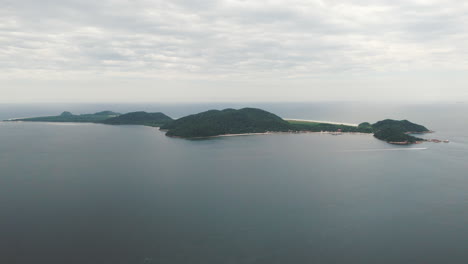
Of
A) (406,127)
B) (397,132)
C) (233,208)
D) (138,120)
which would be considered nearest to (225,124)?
(397,132)

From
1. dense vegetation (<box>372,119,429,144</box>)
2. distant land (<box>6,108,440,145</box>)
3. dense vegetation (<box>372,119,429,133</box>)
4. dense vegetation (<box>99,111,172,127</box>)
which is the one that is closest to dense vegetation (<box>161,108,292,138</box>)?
distant land (<box>6,108,440,145</box>)

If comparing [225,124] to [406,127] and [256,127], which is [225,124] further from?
[406,127]

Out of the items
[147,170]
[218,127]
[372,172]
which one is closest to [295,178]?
[372,172]

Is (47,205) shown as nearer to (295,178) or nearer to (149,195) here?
(149,195)

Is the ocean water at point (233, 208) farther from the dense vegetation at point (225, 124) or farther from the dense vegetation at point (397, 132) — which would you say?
the dense vegetation at point (225, 124)

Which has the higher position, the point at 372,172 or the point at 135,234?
the point at 372,172
